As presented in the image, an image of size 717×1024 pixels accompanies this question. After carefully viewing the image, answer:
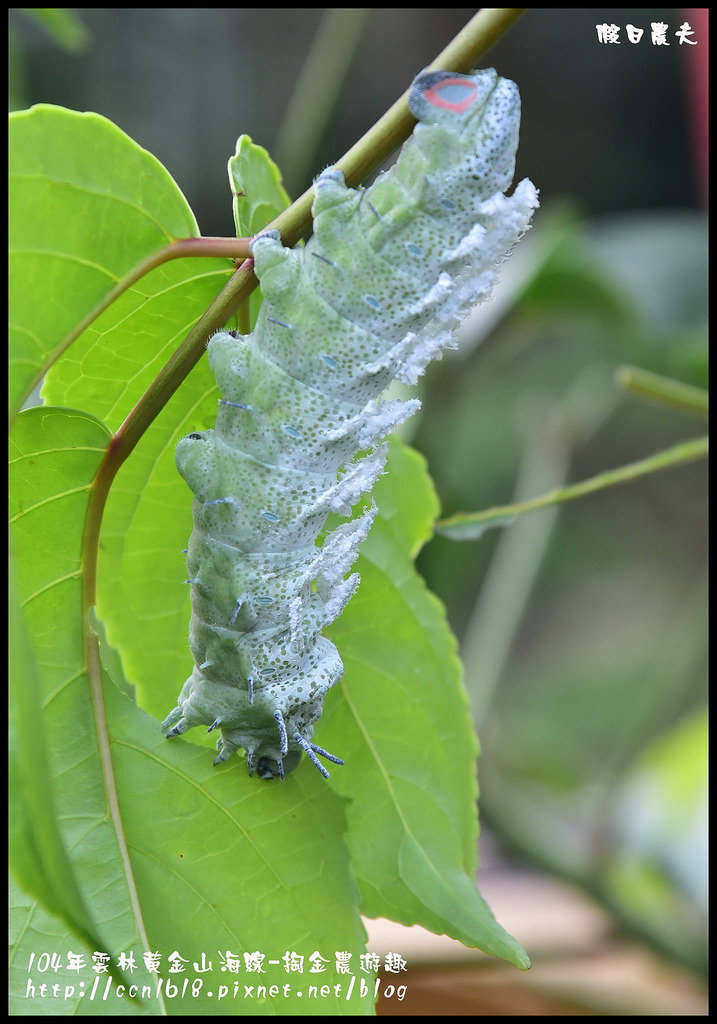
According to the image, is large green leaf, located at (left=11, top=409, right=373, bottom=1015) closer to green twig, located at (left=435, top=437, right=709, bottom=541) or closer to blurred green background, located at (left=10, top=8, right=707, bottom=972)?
green twig, located at (left=435, top=437, right=709, bottom=541)

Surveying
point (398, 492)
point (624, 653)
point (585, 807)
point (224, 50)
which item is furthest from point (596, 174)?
point (398, 492)

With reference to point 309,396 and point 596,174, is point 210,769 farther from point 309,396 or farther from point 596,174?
point 596,174

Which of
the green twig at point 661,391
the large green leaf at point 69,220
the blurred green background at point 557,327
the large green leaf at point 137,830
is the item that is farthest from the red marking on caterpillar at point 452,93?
the blurred green background at point 557,327

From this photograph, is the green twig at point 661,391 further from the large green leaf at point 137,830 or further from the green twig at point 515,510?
the large green leaf at point 137,830

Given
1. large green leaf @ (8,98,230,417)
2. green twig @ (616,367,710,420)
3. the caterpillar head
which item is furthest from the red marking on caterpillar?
green twig @ (616,367,710,420)

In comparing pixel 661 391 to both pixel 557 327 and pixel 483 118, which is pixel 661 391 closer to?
pixel 483 118

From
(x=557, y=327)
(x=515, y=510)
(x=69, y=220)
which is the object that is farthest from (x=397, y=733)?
(x=557, y=327)

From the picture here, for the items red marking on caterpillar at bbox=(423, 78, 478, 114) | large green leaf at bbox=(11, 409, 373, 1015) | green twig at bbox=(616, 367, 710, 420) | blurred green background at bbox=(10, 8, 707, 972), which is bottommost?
large green leaf at bbox=(11, 409, 373, 1015)
